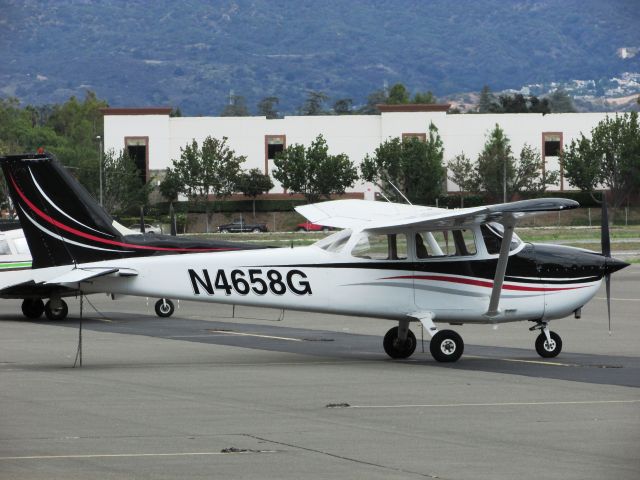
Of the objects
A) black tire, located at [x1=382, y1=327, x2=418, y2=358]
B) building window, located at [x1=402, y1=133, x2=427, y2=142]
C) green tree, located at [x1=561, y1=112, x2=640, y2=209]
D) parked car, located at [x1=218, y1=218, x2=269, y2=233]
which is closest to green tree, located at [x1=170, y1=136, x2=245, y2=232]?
parked car, located at [x1=218, y1=218, x2=269, y2=233]

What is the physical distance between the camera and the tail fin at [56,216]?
785 inches

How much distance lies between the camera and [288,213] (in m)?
94.2

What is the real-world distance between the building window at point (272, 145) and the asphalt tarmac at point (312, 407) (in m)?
79.3

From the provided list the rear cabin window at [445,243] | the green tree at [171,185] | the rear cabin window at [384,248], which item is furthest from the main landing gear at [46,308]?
the green tree at [171,185]

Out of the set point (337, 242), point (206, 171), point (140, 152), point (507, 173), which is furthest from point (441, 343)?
point (140, 152)

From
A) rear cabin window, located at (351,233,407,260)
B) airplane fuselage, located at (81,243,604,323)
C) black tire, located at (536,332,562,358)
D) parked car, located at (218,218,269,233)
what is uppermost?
parked car, located at (218,218,269,233)

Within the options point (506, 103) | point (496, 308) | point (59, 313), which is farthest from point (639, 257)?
point (506, 103)

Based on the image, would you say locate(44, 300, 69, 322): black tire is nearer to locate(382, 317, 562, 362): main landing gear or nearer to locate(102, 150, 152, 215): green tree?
locate(382, 317, 562, 362): main landing gear

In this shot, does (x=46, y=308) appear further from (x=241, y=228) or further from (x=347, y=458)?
(x=241, y=228)

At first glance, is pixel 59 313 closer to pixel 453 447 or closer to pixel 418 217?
pixel 418 217

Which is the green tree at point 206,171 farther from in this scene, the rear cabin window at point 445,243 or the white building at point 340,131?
the rear cabin window at point 445,243

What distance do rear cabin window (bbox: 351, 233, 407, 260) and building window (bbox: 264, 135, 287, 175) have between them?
83.8 metres

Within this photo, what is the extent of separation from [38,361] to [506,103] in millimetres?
150815

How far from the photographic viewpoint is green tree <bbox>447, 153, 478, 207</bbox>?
302 feet
